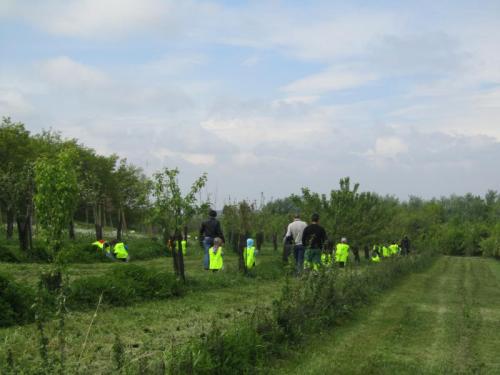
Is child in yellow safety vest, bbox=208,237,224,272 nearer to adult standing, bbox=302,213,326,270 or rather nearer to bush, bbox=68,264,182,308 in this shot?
adult standing, bbox=302,213,326,270

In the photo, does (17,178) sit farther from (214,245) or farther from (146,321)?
(146,321)

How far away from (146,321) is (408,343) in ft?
13.7

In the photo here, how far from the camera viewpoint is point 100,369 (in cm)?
632

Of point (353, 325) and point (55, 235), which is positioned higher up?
Result: point (55, 235)

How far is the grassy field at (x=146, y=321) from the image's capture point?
7266 mm

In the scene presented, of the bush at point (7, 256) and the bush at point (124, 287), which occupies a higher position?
the bush at point (7, 256)

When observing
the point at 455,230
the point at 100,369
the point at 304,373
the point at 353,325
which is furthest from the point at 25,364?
the point at 455,230

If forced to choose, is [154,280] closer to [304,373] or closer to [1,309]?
[1,309]

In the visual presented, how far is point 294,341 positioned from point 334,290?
2.94 meters

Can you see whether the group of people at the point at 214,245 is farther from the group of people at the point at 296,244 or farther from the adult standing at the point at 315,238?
the adult standing at the point at 315,238

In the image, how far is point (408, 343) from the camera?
31.1ft

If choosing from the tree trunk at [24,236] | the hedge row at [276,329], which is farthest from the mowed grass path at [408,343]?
the tree trunk at [24,236]

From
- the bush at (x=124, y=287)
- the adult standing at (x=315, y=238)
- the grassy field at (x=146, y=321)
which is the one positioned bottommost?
the grassy field at (x=146, y=321)

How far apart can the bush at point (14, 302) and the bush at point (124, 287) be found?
886 mm
